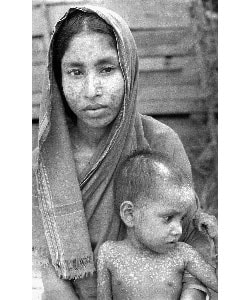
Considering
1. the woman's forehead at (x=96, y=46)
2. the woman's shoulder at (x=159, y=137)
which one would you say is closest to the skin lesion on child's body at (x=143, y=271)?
the woman's shoulder at (x=159, y=137)

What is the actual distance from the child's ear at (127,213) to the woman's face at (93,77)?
22 centimetres

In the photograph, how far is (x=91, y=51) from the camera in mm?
2049

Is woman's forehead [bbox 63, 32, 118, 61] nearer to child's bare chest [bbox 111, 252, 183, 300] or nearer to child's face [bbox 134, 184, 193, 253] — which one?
child's face [bbox 134, 184, 193, 253]

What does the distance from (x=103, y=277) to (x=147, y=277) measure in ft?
0.38

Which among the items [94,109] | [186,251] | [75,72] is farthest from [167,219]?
[75,72]

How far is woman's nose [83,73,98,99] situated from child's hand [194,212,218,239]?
43cm

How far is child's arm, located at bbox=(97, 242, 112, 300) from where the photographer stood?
2.11 metres

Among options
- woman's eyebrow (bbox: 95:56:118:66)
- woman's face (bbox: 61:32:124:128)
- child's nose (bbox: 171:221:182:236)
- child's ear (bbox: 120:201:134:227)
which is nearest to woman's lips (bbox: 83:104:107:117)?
woman's face (bbox: 61:32:124:128)

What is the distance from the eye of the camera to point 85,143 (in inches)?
85.0

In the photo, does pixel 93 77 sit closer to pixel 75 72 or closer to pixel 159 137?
pixel 75 72

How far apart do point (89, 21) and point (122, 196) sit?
1.51ft

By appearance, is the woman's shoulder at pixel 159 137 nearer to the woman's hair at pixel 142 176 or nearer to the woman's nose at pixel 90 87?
the woman's hair at pixel 142 176
